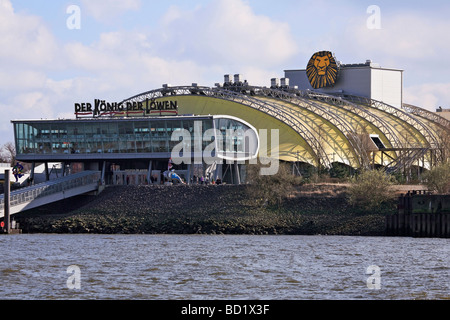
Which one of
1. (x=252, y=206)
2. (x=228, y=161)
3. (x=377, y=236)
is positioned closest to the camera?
(x=377, y=236)

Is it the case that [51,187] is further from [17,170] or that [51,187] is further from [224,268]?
[224,268]

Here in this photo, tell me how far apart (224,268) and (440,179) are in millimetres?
48808

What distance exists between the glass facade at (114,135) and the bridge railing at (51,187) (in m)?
4.57

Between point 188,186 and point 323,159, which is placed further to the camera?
point 323,159

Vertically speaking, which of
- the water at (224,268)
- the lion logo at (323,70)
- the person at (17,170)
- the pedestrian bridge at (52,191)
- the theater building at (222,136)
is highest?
the lion logo at (323,70)

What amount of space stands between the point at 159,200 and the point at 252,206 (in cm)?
1127

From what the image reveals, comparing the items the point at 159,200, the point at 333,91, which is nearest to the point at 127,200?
the point at 159,200

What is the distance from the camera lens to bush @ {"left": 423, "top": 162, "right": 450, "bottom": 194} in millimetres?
104938

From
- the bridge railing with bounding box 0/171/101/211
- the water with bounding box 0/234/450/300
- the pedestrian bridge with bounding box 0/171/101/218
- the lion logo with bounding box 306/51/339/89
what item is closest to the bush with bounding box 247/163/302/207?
the water with bounding box 0/234/450/300

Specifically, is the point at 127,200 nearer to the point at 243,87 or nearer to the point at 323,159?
the point at 323,159

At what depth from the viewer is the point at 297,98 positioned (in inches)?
5512

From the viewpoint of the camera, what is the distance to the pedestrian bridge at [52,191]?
10550 cm
